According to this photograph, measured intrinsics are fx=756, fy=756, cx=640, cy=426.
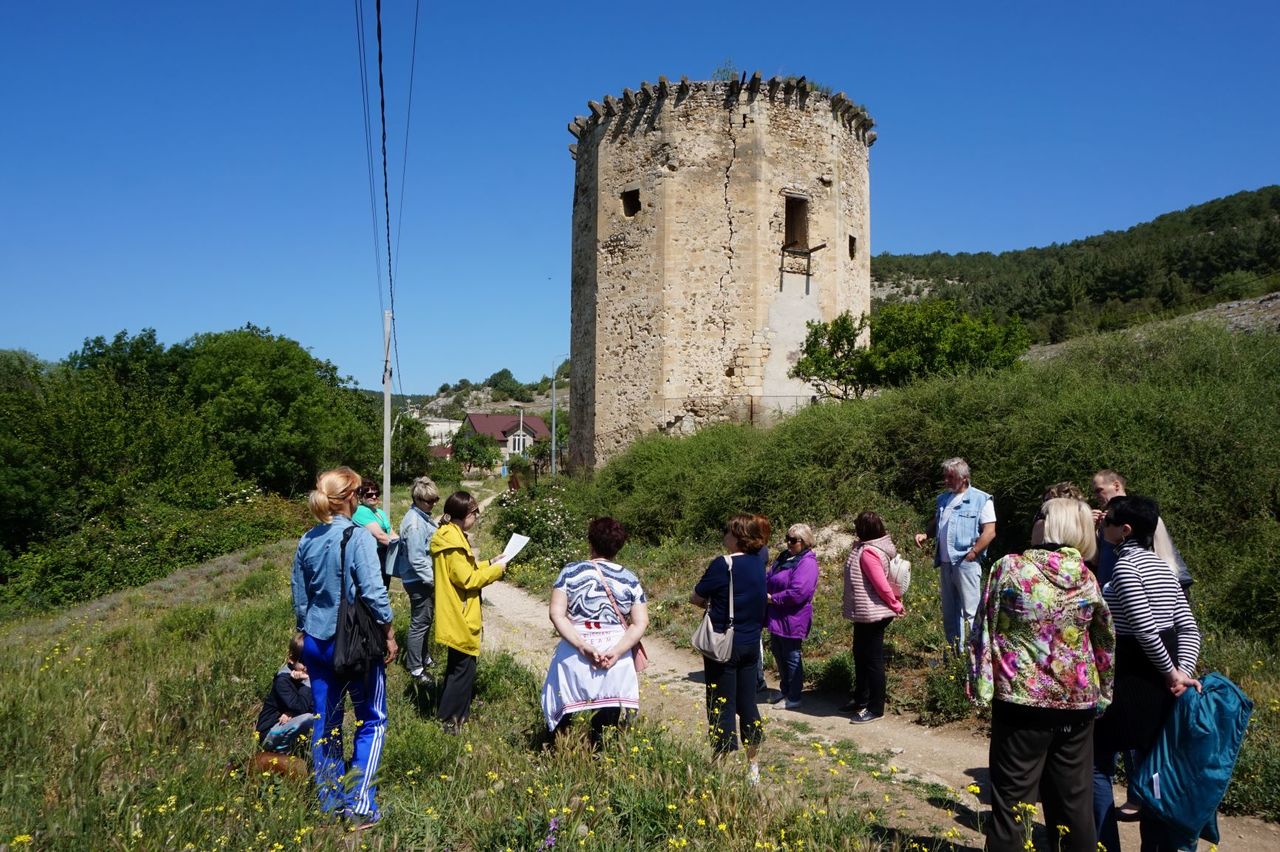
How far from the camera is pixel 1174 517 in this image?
25.0 ft

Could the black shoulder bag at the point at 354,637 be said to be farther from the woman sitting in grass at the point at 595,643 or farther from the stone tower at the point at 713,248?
the stone tower at the point at 713,248

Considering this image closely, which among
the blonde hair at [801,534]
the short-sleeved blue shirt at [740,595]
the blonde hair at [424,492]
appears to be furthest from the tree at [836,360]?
the short-sleeved blue shirt at [740,595]

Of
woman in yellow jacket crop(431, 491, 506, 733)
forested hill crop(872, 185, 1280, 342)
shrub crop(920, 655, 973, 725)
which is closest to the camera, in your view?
woman in yellow jacket crop(431, 491, 506, 733)

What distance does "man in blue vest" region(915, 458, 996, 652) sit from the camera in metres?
5.81

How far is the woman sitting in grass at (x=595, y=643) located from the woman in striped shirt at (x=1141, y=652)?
2.14 meters

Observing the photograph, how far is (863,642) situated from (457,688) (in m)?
2.92

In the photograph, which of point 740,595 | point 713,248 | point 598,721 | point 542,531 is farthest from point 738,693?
point 713,248

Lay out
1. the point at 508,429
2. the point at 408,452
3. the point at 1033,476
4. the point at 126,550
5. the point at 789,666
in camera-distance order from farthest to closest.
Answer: the point at 508,429, the point at 408,452, the point at 126,550, the point at 1033,476, the point at 789,666

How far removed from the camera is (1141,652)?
326 cm

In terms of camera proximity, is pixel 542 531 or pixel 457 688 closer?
pixel 457 688

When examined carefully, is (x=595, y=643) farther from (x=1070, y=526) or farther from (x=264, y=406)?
(x=264, y=406)

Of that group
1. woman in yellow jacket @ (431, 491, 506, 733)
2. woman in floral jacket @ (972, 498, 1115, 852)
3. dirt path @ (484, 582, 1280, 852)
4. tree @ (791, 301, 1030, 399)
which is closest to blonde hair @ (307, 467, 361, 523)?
woman in yellow jacket @ (431, 491, 506, 733)

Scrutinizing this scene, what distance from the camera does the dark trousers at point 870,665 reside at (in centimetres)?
553

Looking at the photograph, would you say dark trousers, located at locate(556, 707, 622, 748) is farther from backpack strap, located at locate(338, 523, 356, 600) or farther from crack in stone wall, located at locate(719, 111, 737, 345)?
crack in stone wall, located at locate(719, 111, 737, 345)
